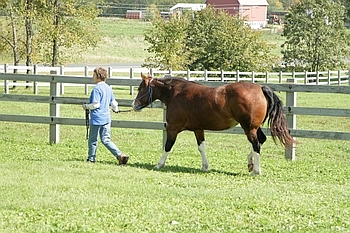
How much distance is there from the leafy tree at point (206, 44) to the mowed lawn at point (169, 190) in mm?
23454

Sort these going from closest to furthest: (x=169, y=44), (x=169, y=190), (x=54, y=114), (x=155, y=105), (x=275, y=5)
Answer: (x=169, y=190) < (x=155, y=105) < (x=54, y=114) < (x=169, y=44) < (x=275, y=5)

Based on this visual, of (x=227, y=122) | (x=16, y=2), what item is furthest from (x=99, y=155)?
(x=16, y=2)

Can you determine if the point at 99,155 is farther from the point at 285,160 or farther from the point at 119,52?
the point at 119,52

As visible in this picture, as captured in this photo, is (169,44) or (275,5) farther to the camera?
(275,5)

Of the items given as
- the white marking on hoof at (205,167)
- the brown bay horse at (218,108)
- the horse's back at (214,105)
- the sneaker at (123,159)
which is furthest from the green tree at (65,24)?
the white marking on hoof at (205,167)

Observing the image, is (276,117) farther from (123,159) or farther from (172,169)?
(123,159)

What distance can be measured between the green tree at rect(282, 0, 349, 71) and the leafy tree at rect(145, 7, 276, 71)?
492cm

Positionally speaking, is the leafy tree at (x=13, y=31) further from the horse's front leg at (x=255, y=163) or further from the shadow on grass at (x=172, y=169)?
the horse's front leg at (x=255, y=163)

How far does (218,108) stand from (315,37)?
128 feet

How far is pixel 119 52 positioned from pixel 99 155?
56171 mm

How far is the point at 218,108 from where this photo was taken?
11.0m

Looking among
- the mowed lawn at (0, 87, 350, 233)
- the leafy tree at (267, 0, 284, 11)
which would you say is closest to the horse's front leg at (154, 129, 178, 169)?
the mowed lawn at (0, 87, 350, 233)

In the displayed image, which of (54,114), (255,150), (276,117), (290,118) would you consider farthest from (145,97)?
(54,114)

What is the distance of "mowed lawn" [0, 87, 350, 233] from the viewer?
24.0ft
